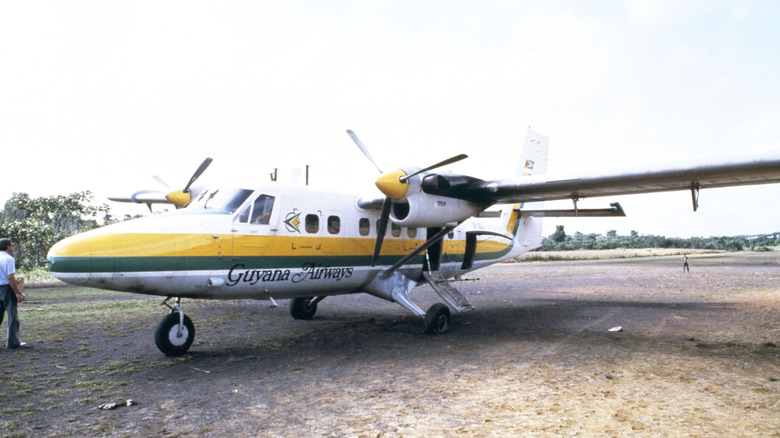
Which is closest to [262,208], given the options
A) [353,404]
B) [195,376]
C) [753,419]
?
[195,376]

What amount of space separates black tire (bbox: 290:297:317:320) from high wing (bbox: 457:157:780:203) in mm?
4535

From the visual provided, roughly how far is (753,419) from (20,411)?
703 centimetres

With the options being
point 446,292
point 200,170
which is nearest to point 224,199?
point 200,170

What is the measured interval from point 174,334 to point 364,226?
392 centimetres

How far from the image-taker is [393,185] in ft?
26.3

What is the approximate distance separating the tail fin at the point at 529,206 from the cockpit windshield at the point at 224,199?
8.67 metres

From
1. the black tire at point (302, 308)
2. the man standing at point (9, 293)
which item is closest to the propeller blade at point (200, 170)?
the man standing at point (9, 293)

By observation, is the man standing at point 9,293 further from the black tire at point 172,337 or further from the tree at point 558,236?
the tree at point 558,236

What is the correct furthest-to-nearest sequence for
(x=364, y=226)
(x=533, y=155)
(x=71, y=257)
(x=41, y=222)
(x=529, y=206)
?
1. (x=41, y=222)
2. (x=529, y=206)
3. (x=533, y=155)
4. (x=364, y=226)
5. (x=71, y=257)

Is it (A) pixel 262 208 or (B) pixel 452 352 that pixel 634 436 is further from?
(A) pixel 262 208

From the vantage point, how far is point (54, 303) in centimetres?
A: 1325

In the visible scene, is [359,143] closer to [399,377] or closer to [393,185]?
[393,185]

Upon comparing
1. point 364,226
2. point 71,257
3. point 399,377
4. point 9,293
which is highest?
point 364,226

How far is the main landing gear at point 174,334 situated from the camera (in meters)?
6.52
